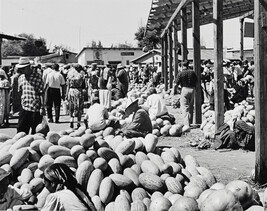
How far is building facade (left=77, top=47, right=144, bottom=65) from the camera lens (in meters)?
61.5

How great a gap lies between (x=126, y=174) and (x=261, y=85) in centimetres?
244

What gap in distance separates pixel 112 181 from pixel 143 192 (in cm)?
42

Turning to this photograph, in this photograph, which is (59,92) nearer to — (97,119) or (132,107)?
(132,107)

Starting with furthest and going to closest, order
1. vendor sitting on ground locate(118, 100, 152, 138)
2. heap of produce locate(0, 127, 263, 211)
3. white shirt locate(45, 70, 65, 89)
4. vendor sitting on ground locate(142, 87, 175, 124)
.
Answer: white shirt locate(45, 70, 65, 89) → vendor sitting on ground locate(142, 87, 175, 124) → vendor sitting on ground locate(118, 100, 152, 138) → heap of produce locate(0, 127, 263, 211)

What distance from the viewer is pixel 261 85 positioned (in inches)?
259

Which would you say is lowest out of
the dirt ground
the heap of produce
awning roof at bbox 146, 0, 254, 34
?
the dirt ground

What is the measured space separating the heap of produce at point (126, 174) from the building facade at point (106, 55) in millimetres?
52689

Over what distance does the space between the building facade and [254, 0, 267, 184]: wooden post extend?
5291 centimetres

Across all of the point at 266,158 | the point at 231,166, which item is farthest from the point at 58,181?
the point at 231,166

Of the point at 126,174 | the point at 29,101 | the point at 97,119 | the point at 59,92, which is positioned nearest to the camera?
the point at 126,174

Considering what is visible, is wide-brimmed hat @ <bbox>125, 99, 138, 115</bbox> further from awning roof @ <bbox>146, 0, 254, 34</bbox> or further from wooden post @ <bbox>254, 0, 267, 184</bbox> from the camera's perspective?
awning roof @ <bbox>146, 0, 254, 34</bbox>

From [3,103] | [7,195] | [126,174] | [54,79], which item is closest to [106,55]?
[54,79]

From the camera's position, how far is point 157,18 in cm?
2259

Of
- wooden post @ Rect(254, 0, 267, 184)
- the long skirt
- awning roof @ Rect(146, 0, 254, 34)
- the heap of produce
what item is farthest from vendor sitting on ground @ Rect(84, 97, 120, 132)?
awning roof @ Rect(146, 0, 254, 34)
